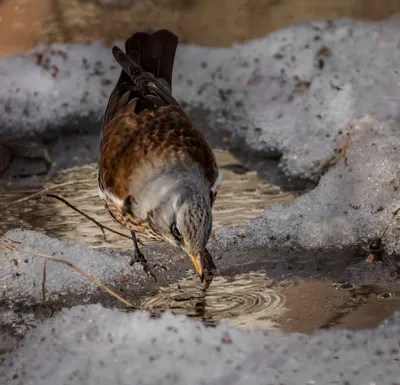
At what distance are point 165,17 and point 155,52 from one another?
12.9ft

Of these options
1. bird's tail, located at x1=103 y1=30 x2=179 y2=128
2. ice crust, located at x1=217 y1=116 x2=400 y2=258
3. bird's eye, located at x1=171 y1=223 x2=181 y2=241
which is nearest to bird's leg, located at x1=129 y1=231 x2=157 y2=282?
ice crust, located at x1=217 y1=116 x2=400 y2=258

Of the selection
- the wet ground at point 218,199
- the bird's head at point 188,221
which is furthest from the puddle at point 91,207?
the bird's head at point 188,221

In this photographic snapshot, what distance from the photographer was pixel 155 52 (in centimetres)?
541

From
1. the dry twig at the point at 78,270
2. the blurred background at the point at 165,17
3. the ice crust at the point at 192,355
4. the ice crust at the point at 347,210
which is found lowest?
the ice crust at the point at 192,355

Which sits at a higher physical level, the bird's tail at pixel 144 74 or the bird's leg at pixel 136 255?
the bird's tail at pixel 144 74

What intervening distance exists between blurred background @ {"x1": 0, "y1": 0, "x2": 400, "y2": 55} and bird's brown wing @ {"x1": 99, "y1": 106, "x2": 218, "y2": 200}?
140 inches

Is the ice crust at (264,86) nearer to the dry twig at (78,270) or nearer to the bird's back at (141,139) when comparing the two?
the bird's back at (141,139)

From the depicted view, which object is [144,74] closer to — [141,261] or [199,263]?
[141,261]

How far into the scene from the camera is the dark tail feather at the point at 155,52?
17.7 feet

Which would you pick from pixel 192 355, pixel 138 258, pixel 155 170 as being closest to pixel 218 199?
pixel 138 258

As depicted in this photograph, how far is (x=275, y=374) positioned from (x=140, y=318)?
0.72 m

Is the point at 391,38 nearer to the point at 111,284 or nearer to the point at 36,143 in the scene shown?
the point at 36,143

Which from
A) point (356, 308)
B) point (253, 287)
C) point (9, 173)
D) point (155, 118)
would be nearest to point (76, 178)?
point (9, 173)

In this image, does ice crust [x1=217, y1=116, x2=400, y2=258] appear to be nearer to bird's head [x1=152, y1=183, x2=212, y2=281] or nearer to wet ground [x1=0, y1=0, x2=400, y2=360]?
wet ground [x1=0, y1=0, x2=400, y2=360]
